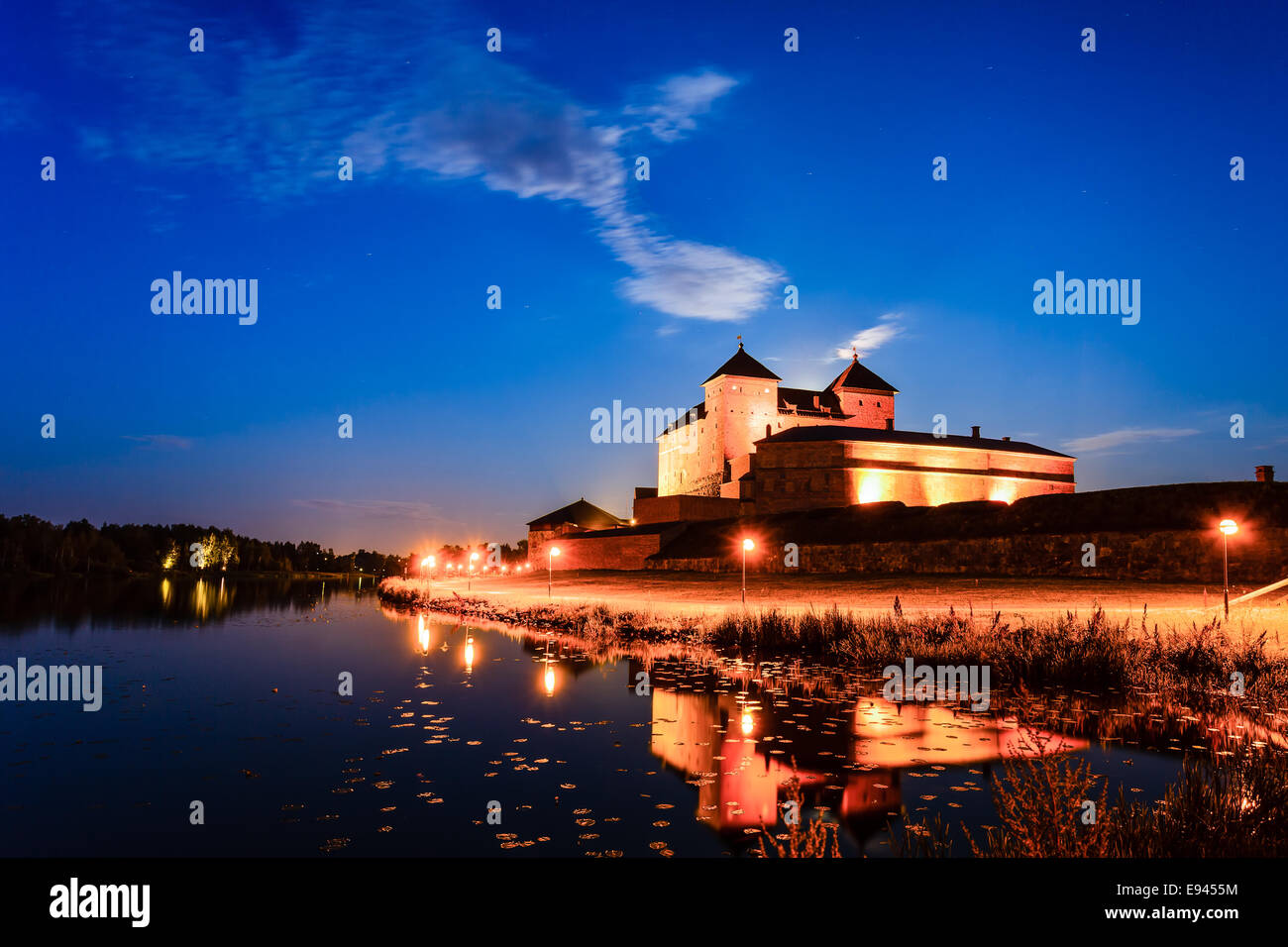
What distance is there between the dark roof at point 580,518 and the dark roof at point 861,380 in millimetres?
29289

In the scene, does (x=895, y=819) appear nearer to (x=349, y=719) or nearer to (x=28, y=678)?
(x=349, y=719)

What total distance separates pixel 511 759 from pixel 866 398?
80.4 meters

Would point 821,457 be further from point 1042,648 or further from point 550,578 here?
point 1042,648

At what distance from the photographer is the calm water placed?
6.56 m

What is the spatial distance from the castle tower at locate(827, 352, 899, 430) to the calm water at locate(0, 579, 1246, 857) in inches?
2795

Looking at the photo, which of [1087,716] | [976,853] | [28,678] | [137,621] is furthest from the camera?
[137,621]

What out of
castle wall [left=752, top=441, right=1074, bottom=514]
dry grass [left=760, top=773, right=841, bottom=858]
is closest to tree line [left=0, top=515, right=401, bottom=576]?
castle wall [left=752, top=441, right=1074, bottom=514]

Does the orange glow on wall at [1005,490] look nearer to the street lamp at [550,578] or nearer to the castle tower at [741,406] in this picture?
the castle tower at [741,406]

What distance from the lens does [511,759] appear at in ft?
29.3

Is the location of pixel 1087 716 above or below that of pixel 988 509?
below
